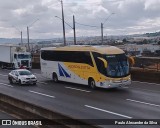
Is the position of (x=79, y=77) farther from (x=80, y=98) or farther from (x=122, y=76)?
(x=80, y=98)

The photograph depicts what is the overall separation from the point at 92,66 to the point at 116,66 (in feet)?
6.58

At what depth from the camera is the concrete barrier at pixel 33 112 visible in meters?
12.9

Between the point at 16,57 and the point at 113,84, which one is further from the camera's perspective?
the point at 16,57

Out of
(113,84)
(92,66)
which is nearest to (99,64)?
(92,66)

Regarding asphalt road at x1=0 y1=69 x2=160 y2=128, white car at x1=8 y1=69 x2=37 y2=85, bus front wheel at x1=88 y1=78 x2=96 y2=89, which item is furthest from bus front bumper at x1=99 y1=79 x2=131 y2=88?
white car at x1=8 y1=69 x2=37 y2=85

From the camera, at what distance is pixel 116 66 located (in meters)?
29.2

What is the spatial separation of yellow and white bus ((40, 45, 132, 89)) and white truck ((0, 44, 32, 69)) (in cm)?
2130

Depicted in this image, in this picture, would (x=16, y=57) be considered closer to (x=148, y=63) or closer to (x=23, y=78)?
(x=23, y=78)

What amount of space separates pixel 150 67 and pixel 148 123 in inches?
812

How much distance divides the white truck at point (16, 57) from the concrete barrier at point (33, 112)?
35.0 meters

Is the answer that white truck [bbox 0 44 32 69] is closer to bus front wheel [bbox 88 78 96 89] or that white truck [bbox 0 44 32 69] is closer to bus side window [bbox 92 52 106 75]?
bus front wheel [bbox 88 78 96 89]

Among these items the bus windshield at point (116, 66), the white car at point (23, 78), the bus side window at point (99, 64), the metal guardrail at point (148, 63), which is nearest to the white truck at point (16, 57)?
the white car at point (23, 78)

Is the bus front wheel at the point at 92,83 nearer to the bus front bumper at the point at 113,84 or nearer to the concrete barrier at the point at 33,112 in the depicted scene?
the bus front bumper at the point at 113,84

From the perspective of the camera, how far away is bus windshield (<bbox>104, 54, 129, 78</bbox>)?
95.3 ft
